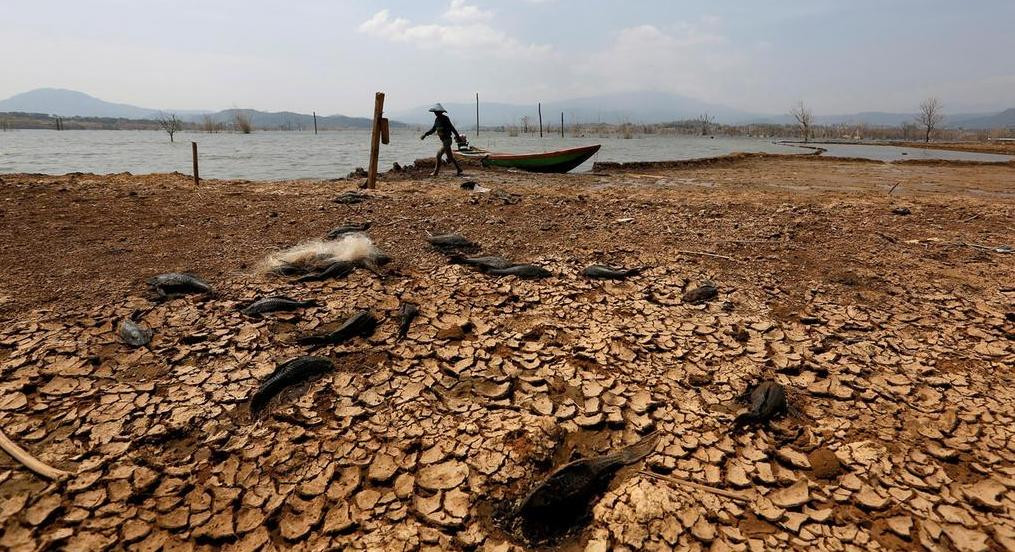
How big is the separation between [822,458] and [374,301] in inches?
144

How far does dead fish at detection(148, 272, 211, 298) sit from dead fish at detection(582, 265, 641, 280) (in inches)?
154

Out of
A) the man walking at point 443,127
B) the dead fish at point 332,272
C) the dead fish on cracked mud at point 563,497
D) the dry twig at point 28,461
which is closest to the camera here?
the dead fish on cracked mud at point 563,497

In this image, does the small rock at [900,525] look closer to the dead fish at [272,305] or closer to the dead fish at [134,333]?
the dead fish at [272,305]

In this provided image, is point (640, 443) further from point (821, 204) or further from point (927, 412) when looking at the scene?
point (821, 204)

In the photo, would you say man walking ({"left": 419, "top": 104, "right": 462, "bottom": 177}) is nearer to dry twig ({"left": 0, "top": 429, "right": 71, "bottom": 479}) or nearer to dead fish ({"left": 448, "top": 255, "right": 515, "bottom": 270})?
dead fish ({"left": 448, "top": 255, "right": 515, "bottom": 270})

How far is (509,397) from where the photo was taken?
122 inches

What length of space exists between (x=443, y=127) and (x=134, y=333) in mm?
9720

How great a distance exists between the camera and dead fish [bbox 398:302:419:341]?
3.83 meters

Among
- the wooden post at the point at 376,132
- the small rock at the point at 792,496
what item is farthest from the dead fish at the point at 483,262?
the wooden post at the point at 376,132

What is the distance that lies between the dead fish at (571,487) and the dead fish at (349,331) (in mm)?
2078

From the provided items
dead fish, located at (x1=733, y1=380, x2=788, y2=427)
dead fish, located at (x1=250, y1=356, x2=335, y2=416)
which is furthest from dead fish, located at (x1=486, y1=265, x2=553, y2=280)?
dead fish, located at (x1=733, y1=380, x2=788, y2=427)

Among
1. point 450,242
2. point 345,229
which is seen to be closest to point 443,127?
point 345,229

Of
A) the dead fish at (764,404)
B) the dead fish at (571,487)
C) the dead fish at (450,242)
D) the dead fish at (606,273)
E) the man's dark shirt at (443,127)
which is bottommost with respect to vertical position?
the dead fish at (571,487)

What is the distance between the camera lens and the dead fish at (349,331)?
3631mm
